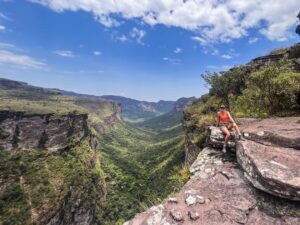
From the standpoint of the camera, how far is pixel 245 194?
7688 millimetres

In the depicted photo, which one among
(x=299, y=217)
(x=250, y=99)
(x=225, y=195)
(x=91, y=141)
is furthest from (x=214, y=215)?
(x=91, y=141)

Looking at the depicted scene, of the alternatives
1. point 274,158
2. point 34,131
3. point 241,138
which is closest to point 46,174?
point 34,131

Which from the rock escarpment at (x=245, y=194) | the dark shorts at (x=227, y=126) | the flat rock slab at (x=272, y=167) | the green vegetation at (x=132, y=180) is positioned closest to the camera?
the flat rock slab at (x=272, y=167)

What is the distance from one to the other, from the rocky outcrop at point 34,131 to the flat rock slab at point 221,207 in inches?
3430

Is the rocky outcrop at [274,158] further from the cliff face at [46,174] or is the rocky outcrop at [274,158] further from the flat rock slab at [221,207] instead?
the cliff face at [46,174]

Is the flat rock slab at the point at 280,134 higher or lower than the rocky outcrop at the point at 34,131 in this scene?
higher

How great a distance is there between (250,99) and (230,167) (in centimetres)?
770

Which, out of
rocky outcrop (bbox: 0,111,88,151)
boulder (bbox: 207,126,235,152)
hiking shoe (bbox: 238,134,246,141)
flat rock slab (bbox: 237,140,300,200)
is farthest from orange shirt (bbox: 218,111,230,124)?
rocky outcrop (bbox: 0,111,88,151)

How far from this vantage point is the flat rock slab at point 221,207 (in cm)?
661

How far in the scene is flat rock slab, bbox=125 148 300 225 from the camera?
6613mm

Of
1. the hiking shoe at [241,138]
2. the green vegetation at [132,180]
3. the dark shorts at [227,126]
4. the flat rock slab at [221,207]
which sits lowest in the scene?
the green vegetation at [132,180]

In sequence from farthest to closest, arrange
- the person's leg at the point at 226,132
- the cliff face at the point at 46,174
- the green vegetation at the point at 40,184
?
1. the cliff face at the point at 46,174
2. the green vegetation at the point at 40,184
3. the person's leg at the point at 226,132

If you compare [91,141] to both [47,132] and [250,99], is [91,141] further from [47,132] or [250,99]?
[250,99]

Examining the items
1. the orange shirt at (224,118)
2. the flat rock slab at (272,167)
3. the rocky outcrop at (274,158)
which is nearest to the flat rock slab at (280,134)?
the rocky outcrop at (274,158)
